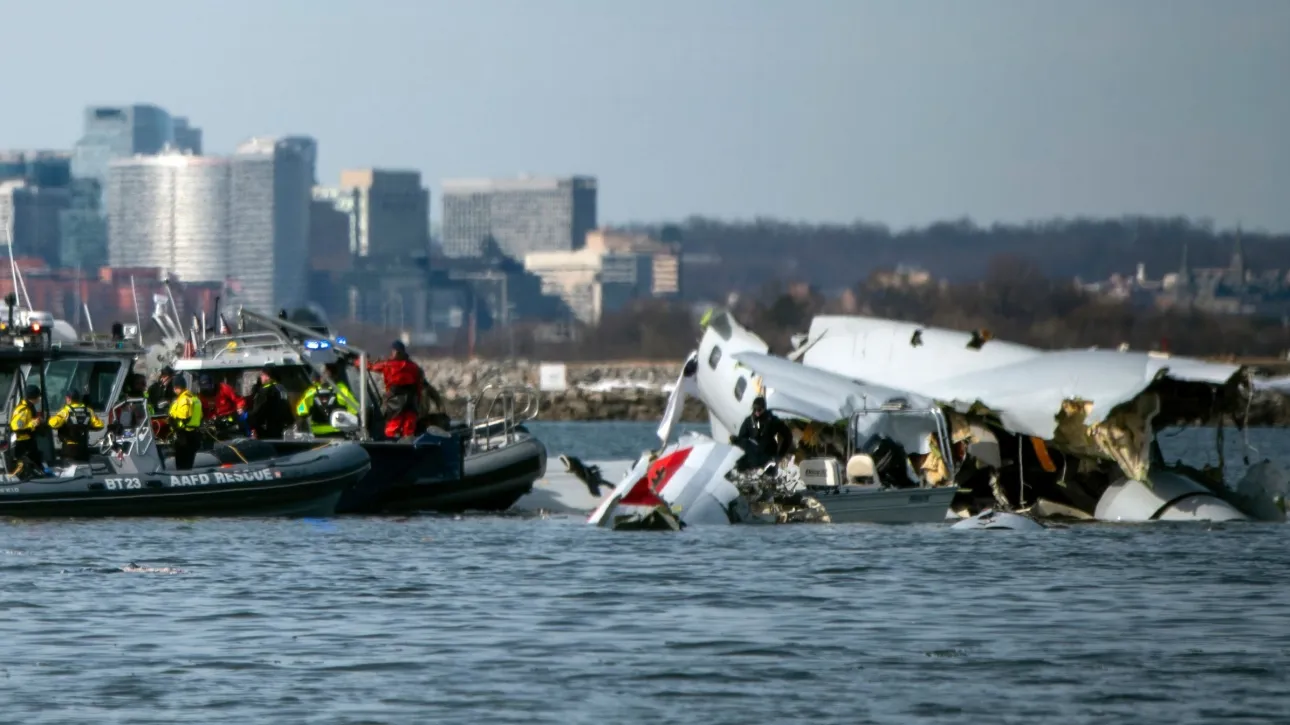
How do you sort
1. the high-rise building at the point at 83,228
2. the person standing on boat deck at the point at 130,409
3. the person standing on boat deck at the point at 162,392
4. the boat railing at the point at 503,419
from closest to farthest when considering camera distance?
1. the person standing on boat deck at the point at 130,409
2. the person standing on boat deck at the point at 162,392
3. the boat railing at the point at 503,419
4. the high-rise building at the point at 83,228

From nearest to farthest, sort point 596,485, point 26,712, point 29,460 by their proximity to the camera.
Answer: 1. point 26,712
2. point 29,460
3. point 596,485

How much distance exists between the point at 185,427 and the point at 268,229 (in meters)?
157

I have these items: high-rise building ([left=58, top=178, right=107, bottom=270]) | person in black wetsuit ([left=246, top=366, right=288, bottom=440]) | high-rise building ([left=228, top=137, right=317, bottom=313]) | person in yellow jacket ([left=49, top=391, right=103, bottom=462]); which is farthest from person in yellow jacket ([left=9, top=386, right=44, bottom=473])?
high-rise building ([left=228, top=137, right=317, bottom=313])

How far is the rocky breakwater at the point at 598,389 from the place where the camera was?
327 feet

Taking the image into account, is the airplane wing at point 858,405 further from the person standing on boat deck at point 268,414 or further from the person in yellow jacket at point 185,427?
the person in yellow jacket at point 185,427

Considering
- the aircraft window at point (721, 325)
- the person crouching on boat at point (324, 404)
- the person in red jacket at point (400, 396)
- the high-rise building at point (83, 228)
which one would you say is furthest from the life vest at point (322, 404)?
the high-rise building at point (83, 228)

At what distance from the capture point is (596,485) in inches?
1171

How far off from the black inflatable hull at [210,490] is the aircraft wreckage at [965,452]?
3195mm

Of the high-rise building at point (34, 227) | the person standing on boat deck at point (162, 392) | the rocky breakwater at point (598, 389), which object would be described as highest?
the high-rise building at point (34, 227)

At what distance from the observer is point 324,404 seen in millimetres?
28672

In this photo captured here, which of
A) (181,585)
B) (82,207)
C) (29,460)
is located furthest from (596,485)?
(82,207)

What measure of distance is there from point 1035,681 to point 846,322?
64.0ft

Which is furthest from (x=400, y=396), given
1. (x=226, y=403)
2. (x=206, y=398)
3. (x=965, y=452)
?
(x=965, y=452)

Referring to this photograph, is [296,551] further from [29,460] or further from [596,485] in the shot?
[596,485]
